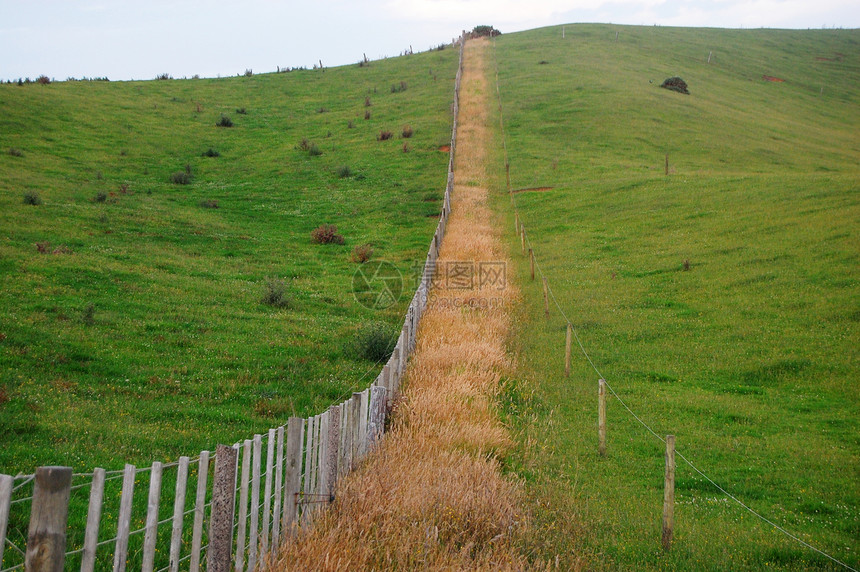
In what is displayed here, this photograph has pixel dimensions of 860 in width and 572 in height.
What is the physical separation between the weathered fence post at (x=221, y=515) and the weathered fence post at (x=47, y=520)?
1511mm

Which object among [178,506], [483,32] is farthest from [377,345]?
[483,32]

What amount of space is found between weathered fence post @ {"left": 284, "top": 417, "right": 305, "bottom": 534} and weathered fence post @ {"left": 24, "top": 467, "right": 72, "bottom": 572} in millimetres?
2491

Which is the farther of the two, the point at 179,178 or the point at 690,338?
the point at 179,178

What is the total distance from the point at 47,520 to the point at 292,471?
2.72m

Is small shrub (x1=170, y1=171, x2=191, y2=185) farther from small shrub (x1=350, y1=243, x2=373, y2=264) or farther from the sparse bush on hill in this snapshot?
the sparse bush on hill

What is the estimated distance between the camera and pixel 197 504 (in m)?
4.97

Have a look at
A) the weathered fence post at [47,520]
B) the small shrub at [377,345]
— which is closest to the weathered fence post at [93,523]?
the weathered fence post at [47,520]

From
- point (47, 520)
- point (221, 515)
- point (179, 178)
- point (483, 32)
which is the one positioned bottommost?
point (221, 515)

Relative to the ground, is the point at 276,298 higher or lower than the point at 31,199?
lower

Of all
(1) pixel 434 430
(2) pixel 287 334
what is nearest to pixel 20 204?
(2) pixel 287 334

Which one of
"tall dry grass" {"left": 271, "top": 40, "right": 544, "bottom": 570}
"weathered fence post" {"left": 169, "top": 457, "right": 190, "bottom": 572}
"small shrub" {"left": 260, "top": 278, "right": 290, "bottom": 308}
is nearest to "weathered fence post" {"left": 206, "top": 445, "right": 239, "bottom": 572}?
"weathered fence post" {"left": 169, "top": 457, "right": 190, "bottom": 572}

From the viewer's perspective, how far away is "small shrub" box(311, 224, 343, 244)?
2695 centimetres

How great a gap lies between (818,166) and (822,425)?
3642 cm

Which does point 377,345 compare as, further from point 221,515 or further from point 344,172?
point 344,172
